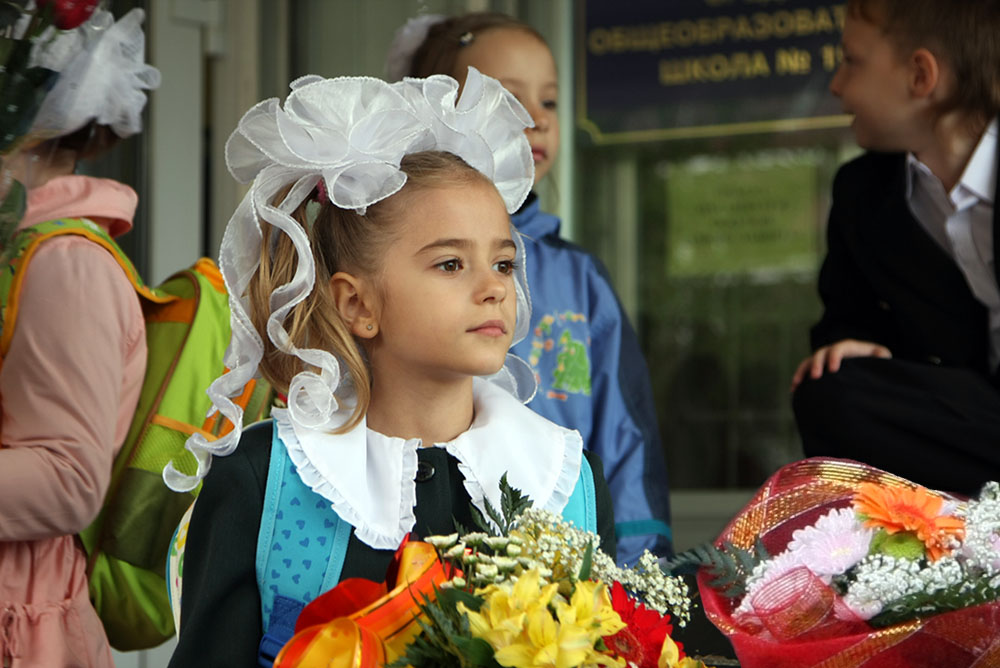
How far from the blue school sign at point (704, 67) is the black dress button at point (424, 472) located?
3.07 meters

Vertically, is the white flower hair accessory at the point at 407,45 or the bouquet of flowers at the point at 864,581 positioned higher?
the white flower hair accessory at the point at 407,45

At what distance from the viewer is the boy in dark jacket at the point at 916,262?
2590 mm

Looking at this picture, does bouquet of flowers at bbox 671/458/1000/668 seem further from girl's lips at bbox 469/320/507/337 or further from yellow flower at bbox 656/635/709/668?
girl's lips at bbox 469/320/507/337

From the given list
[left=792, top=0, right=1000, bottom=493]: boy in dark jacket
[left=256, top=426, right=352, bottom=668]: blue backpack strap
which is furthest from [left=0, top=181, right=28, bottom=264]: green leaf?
[left=792, top=0, right=1000, bottom=493]: boy in dark jacket

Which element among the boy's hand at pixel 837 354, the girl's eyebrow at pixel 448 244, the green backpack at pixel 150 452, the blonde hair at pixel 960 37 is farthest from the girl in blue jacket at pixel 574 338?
the girl's eyebrow at pixel 448 244

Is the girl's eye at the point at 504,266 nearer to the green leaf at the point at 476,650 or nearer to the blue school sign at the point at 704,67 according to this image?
the green leaf at the point at 476,650

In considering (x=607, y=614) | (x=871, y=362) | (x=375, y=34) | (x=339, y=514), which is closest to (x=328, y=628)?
(x=607, y=614)

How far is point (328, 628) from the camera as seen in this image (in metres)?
1.35

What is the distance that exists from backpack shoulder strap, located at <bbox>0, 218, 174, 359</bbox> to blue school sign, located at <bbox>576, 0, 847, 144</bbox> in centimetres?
266

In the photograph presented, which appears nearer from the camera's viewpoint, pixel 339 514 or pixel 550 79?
pixel 339 514

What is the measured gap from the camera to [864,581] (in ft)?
4.58

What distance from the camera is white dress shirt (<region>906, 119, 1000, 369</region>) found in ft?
8.93

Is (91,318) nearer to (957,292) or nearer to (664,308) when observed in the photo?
(957,292)

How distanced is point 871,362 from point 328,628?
1.64 meters
